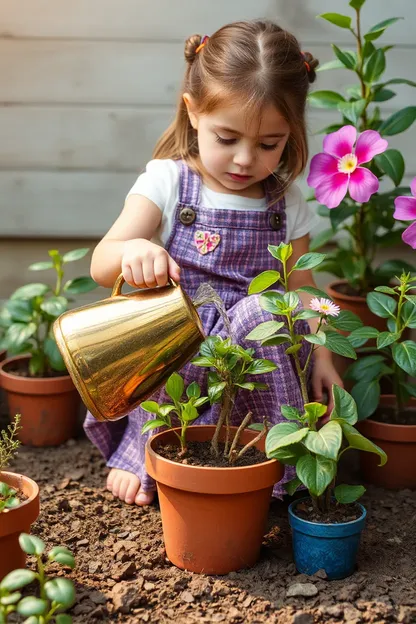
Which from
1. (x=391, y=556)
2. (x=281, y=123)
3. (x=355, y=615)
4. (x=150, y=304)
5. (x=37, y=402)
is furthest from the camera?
(x=37, y=402)

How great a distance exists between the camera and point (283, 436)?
1.45 m

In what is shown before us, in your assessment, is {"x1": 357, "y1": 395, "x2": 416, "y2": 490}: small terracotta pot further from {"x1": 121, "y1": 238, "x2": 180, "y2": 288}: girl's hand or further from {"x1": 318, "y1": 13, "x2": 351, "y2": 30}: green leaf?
{"x1": 318, "y1": 13, "x2": 351, "y2": 30}: green leaf

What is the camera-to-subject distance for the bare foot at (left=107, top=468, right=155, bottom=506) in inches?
72.6

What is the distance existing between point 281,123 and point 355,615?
999mm

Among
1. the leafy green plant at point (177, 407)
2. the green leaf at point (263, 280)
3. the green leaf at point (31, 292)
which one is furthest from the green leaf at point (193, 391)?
the green leaf at point (31, 292)

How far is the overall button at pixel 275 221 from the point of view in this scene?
1.97 metres

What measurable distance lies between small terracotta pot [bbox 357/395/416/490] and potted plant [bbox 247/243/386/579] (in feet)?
1.21

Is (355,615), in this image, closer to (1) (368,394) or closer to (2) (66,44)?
(1) (368,394)

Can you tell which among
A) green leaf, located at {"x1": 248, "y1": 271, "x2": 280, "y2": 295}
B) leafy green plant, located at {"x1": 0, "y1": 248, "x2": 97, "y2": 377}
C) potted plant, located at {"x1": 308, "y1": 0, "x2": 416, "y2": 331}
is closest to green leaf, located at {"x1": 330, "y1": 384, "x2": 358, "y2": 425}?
green leaf, located at {"x1": 248, "y1": 271, "x2": 280, "y2": 295}

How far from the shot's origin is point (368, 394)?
1.89 meters

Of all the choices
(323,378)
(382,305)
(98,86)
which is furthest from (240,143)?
(98,86)

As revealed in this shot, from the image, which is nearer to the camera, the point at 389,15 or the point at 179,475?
the point at 179,475

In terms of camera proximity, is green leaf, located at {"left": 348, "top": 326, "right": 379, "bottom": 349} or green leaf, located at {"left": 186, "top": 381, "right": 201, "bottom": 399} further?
green leaf, located at {"left": 348, "top": 326, "right": 379, "bottom": 349}

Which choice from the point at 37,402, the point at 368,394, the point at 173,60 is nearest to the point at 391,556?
the point at 368,394
